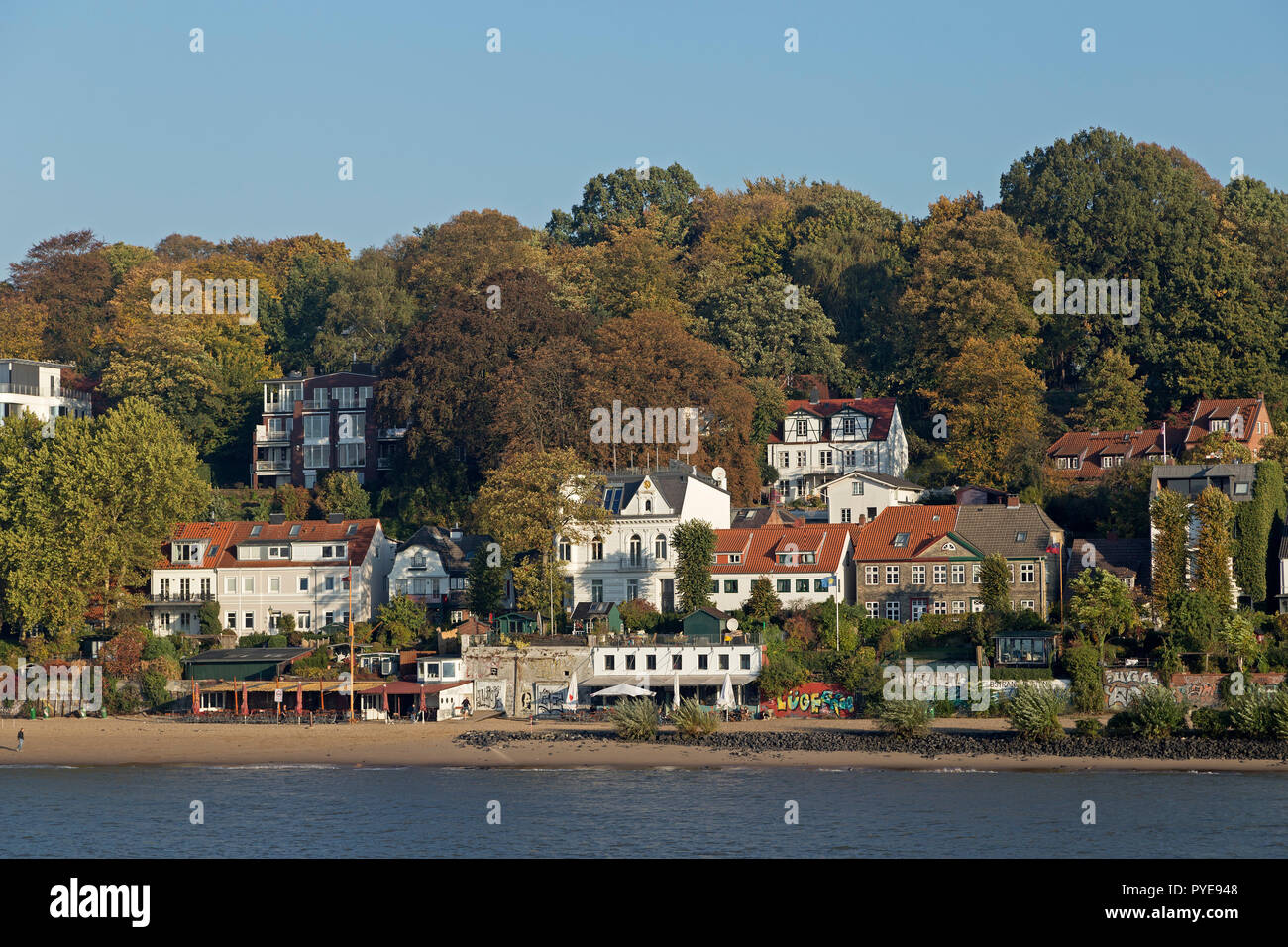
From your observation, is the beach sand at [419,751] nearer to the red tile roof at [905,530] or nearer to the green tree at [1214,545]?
the red tile roof at [905,530]

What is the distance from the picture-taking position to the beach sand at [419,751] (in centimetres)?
5581

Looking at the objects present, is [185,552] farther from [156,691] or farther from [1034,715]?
[1034,715]

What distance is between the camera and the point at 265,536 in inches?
3219

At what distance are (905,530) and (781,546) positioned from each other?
245 inches

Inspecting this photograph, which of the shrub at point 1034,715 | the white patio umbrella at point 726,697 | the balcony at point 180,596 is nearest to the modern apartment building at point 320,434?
the balcony at point 180,596

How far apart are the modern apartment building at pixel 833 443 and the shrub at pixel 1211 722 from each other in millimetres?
37299

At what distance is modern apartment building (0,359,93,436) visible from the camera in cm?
10500

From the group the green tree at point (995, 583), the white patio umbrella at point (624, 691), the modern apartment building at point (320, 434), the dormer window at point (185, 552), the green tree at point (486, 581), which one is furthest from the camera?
the modern apartment building at point (320, 434)

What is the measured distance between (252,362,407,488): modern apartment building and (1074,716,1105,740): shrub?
51927 millimetres

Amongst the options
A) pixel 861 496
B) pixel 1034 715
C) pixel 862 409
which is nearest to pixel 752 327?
pixel 862 409

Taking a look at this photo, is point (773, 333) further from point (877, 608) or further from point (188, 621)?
point (188, 621)

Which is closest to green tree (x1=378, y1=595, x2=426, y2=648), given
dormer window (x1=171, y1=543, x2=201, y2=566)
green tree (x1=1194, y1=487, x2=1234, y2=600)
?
dormer window (x1=171, y1=543, x2=201, y2=566)
